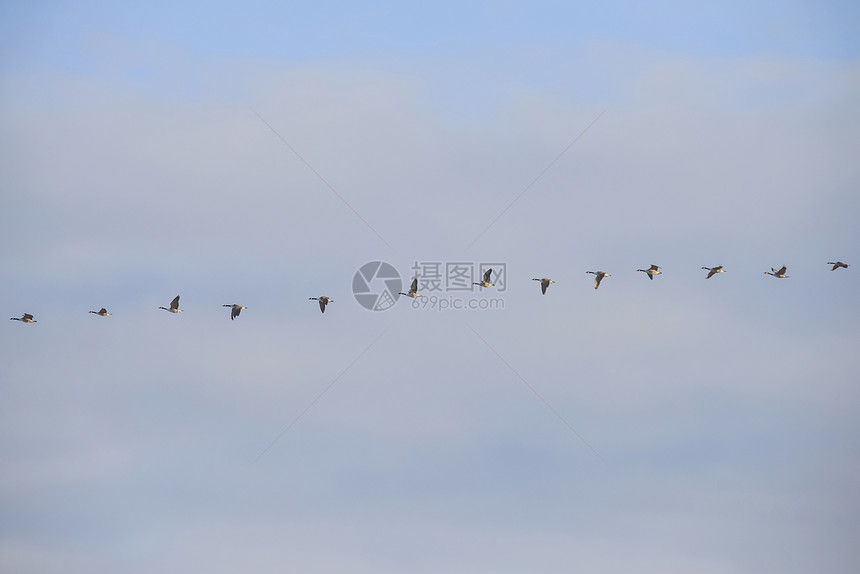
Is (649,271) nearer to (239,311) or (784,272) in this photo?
(784,272)

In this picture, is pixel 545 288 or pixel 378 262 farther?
pixel 378 262

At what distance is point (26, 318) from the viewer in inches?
5610

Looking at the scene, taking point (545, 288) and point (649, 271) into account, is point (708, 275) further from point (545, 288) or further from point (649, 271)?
point (545, 288)

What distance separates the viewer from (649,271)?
14000 cm

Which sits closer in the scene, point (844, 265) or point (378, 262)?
point (844, 265)

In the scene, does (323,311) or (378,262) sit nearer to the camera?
(323,311)

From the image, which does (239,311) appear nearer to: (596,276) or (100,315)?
(100,315)

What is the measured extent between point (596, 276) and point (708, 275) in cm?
981

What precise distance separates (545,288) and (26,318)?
4429 centimetres

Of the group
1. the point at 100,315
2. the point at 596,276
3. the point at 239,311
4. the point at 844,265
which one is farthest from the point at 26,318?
the point at 844,265

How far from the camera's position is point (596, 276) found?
13712 cm

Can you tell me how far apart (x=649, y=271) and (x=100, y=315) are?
4697 centimetres

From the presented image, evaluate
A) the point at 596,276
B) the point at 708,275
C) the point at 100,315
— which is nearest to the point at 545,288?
the point at 596,276

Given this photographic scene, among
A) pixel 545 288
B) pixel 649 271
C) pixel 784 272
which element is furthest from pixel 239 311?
pixel 784 272
